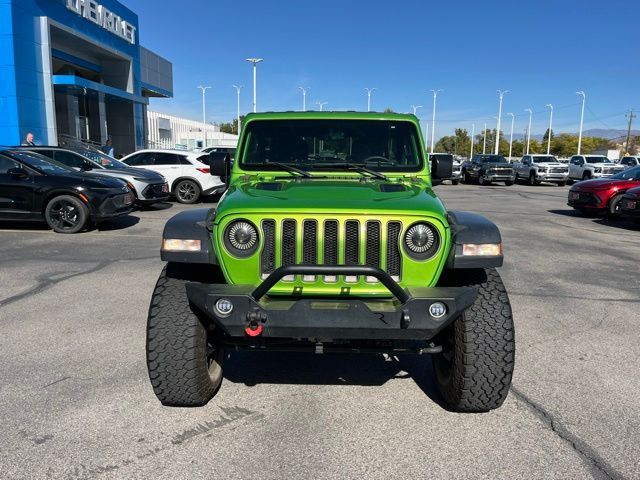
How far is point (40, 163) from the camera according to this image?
396 inches

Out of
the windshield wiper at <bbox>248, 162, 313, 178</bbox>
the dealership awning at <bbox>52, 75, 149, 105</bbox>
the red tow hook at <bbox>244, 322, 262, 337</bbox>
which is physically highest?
the dealership awning at <bbox>52, 75, 149, 105</bbox>

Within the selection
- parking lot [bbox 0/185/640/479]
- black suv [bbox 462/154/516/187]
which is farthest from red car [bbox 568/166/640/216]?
black suv [bbox 462/154/516/187]

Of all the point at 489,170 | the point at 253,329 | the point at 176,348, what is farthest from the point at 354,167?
the point at 489,170

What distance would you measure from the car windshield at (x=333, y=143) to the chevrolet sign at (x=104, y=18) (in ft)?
70.9

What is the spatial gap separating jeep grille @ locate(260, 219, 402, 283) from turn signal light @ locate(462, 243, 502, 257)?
408mm

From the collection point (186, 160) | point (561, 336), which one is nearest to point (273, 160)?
point (561, 336)

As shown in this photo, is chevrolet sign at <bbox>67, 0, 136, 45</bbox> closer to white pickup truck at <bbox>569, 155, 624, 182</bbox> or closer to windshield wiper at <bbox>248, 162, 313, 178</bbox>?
windshield wiper at <bbox>248, 162, 313, 178</bbox>

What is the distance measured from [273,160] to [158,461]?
96.1 inches

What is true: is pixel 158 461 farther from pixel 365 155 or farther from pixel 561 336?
pixel 561 336

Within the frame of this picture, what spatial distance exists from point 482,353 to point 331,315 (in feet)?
3.16

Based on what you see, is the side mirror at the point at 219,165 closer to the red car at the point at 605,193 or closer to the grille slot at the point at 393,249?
the grille slot at the point at 393,249

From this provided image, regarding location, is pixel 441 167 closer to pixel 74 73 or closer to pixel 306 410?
pixel 306 410

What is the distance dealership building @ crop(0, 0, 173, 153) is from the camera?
19047mm

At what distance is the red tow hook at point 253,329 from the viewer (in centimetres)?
282
